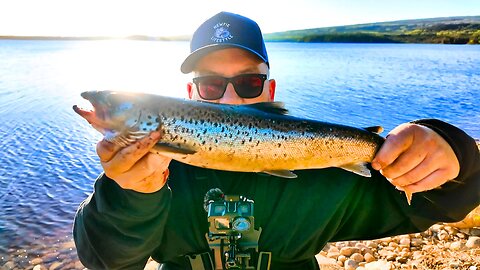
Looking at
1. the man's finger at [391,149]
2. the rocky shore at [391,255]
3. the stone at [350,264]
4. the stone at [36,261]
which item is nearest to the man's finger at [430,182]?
the man's finger at [391,149]

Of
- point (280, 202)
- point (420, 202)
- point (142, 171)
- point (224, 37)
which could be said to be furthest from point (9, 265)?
point (420, 202)

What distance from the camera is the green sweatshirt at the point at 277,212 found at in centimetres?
264

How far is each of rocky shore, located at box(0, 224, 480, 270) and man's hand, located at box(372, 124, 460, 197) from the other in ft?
8.74

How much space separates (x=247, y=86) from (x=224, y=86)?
209 mm

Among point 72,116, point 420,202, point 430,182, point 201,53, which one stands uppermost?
point 201,53

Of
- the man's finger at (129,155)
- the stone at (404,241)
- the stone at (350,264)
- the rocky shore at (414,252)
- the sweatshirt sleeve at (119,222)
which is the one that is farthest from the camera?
the stone at (404,241)

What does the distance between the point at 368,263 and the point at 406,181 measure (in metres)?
3.67

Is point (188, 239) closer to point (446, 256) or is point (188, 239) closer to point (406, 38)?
point (446, 256)

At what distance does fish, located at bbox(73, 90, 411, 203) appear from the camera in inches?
97.1

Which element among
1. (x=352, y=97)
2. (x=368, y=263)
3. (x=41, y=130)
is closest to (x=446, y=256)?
(x=368, y=263)

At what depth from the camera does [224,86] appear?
12.0 feet

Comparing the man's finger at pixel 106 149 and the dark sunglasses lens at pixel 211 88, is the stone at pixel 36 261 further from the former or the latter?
the man's finger at pixel 106 149

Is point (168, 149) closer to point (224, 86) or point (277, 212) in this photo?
point (277, 212)

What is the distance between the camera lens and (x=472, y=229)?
6668mm
